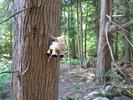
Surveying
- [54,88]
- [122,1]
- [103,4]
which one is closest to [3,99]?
[103,4]

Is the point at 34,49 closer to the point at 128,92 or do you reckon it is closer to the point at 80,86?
the point at 128,92

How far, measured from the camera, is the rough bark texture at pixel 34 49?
6.91ft

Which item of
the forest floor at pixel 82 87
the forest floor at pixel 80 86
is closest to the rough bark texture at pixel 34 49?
the forest floor at pixel 82 87

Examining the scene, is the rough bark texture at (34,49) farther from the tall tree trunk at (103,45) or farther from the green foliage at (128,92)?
the tall tree trunk at (103,45)

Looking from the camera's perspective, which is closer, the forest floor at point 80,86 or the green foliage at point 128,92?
the green foliage at point 128,92

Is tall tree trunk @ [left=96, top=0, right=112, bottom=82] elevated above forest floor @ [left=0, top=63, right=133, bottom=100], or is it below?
above

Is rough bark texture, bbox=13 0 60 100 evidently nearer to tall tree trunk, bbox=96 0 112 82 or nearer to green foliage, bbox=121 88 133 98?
green foliage, bbox=121 88 133 98

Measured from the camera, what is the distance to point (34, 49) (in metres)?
2.13

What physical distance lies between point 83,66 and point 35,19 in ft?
36.6

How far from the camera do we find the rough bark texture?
211 cm

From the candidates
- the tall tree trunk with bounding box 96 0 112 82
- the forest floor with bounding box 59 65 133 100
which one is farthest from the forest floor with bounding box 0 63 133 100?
the tall tree trunk with bounding box 96 0 112 82

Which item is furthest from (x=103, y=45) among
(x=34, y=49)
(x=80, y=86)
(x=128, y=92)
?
(x=34, y=49)

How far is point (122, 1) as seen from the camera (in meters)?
14.0

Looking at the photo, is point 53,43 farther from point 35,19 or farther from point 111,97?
point 111,97
